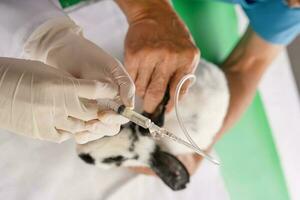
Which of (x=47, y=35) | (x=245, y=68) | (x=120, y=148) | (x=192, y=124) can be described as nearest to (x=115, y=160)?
(x=120, y=148)

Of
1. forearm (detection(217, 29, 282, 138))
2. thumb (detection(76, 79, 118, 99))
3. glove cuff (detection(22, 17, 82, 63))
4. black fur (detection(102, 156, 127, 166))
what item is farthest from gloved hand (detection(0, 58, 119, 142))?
forearm (detection(217, 29, 282, 138))

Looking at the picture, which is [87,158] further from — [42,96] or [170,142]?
[42,96]

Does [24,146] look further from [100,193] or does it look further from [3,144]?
[100,193]

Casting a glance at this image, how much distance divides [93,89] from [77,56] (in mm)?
130

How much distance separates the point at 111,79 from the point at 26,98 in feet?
0.45

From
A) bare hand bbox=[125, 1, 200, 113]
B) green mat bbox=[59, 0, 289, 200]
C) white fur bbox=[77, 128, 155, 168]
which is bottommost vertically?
green mat bbox=[59, 0, 289, 200]

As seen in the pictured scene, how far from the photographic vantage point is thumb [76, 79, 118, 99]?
74cm

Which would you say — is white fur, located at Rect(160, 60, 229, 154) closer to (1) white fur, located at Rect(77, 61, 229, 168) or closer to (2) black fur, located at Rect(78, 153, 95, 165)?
(1) white fur, located at Rect(77, 61, 229, 168)

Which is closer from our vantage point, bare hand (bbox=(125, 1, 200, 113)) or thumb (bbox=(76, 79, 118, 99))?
thumb (bbox=(76, 79, 118, 99))

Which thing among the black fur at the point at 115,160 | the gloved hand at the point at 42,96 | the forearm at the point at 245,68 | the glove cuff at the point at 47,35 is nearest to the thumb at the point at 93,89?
the gloved hand at the point at 42,96

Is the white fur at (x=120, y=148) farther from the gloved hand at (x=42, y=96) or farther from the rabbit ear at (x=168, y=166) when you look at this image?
the gloved hand at (x=42, y=96)

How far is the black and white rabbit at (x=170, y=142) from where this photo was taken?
101 cm

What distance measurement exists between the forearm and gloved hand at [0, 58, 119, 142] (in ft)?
1.99

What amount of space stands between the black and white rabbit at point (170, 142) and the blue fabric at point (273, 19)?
19 centimetres
